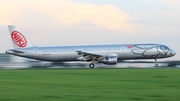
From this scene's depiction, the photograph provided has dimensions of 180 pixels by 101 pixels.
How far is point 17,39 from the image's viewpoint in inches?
1794

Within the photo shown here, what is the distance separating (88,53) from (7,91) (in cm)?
2915

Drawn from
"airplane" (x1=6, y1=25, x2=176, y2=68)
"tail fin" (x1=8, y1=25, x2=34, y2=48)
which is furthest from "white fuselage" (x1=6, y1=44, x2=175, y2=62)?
"tail fin" (x1=8, y1=25, x2=34, y2=48)

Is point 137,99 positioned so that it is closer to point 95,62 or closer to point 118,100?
point 118,100

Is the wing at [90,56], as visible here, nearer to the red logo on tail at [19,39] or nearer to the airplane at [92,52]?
the airplane at [92,52]

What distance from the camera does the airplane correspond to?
41.8 metres

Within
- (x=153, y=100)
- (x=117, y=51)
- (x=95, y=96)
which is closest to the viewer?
(x=153, y=100)

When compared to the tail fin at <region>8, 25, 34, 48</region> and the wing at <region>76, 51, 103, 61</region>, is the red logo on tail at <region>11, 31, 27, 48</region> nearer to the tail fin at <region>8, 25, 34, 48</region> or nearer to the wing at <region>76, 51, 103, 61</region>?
the tail fin at <region>8, 25, 34, 48</region>

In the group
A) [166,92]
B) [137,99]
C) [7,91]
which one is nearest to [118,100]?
[137,99]

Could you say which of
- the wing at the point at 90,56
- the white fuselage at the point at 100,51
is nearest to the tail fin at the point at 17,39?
the white fuselage at the point at 100,51

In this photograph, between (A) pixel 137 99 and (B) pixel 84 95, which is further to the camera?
(B) pixel 84 95

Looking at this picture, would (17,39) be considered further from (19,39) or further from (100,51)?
(100,51)

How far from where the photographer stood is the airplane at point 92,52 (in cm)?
4178

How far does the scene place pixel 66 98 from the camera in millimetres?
11453

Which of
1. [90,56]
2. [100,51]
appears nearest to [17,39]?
[90,56]
